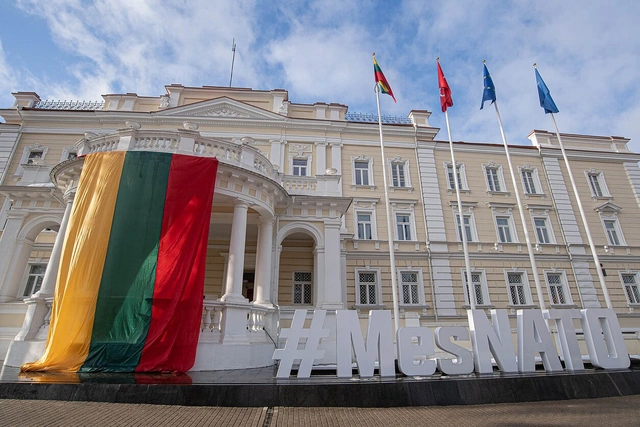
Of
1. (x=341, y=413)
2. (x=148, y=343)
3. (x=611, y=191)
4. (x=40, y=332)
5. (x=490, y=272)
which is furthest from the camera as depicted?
(x=611, y=191)

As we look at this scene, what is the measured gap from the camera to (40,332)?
878 centimetres

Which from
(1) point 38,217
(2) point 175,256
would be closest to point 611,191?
(2) point 175,256

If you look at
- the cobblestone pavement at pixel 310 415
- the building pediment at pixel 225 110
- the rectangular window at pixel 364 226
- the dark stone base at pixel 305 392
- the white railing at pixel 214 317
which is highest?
the building pediment at pixel 225 110

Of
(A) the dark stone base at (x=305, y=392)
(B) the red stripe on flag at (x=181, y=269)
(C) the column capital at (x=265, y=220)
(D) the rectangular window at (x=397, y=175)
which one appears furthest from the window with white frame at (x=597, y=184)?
(B) the red stripe on flag at (x=181, y=269)

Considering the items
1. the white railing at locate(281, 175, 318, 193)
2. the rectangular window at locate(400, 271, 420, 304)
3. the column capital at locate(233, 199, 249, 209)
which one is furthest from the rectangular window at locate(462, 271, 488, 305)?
the column capital at locate(233, 199, 249, 209)

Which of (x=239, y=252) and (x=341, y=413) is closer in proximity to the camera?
(x=341, y=413)

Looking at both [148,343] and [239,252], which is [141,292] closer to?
[148,343]

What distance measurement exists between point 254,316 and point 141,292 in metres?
3.12

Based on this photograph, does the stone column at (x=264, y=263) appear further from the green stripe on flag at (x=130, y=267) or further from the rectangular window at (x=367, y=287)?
the rectangular window at (x=367, y=287)

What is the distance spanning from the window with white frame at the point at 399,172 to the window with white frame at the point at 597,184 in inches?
482

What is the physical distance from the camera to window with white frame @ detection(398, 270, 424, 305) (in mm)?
16875

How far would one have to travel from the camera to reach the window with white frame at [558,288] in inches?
709

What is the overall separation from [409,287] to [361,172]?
7.09 m

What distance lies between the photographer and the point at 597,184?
21.7 meters
